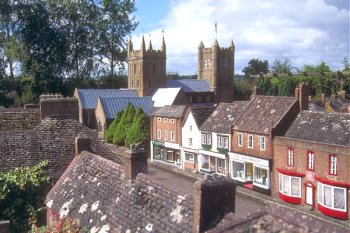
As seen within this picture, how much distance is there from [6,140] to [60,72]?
51.3 meters

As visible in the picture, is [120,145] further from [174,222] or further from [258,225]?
[258,225]

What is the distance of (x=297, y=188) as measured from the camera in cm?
3500

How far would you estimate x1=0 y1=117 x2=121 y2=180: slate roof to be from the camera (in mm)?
20750

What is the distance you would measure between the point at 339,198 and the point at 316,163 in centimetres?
306

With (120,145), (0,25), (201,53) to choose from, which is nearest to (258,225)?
(120,145)

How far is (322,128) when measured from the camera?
3441 centimetres

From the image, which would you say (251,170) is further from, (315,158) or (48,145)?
(48,145)

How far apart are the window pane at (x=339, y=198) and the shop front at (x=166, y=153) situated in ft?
70.7

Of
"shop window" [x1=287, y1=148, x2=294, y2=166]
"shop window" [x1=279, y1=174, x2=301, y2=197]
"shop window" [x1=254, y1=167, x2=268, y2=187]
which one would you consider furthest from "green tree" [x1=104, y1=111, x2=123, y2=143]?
"shop window" [x1=287, y1=148, x2=294, y2=166]

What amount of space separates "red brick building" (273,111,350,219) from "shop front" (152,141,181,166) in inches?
615

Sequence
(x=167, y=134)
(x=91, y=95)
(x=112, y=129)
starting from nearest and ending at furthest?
1. (x=167, y=134)
2. (x=112, y=129)
3. (x=91, y=95)

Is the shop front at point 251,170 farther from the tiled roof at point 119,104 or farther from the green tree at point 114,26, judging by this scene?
the green tree at point 114,26

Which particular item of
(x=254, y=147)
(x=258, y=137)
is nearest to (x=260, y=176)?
(x=254, y=147)

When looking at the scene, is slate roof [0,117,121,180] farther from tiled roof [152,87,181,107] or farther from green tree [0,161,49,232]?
tiled roof [152,87,181,107]
